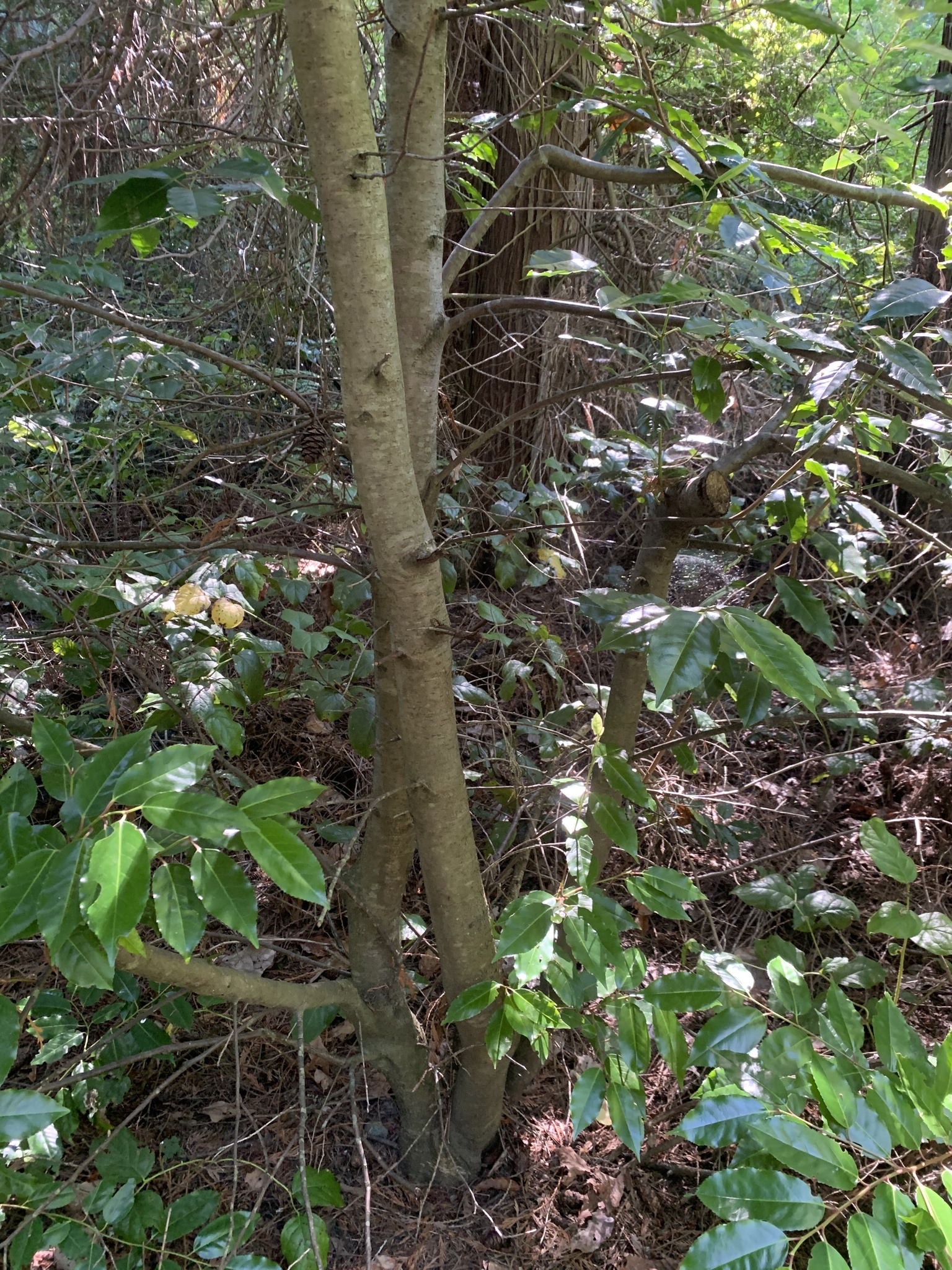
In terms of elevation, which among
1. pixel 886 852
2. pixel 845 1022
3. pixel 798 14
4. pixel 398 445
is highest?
pixel 798 14

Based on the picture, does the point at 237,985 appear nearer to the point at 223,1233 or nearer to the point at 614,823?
the point at 223,1233

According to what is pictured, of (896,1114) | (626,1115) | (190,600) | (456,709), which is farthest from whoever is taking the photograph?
(456,709)

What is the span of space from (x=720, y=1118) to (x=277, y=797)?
63cm

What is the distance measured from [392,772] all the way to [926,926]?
108 centimetres

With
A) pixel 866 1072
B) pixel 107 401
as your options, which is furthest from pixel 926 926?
pixel 107 401

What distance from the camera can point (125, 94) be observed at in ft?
8.84

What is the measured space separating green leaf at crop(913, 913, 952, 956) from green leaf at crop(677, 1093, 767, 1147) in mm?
726

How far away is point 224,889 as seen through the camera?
85cm

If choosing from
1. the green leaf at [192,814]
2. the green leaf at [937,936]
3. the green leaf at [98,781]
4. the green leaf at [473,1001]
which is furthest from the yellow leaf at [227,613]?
the green leaf at [937,936]

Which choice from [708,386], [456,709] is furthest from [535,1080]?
[708,386]

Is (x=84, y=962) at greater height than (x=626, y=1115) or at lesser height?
greater

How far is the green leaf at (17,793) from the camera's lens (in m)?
0.94

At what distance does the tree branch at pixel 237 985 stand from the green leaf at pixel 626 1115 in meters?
0.56

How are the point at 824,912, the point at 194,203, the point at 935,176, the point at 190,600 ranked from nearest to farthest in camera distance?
the point at 194,203
the point at 190,600
the point at 824,912
the point at 935,176
